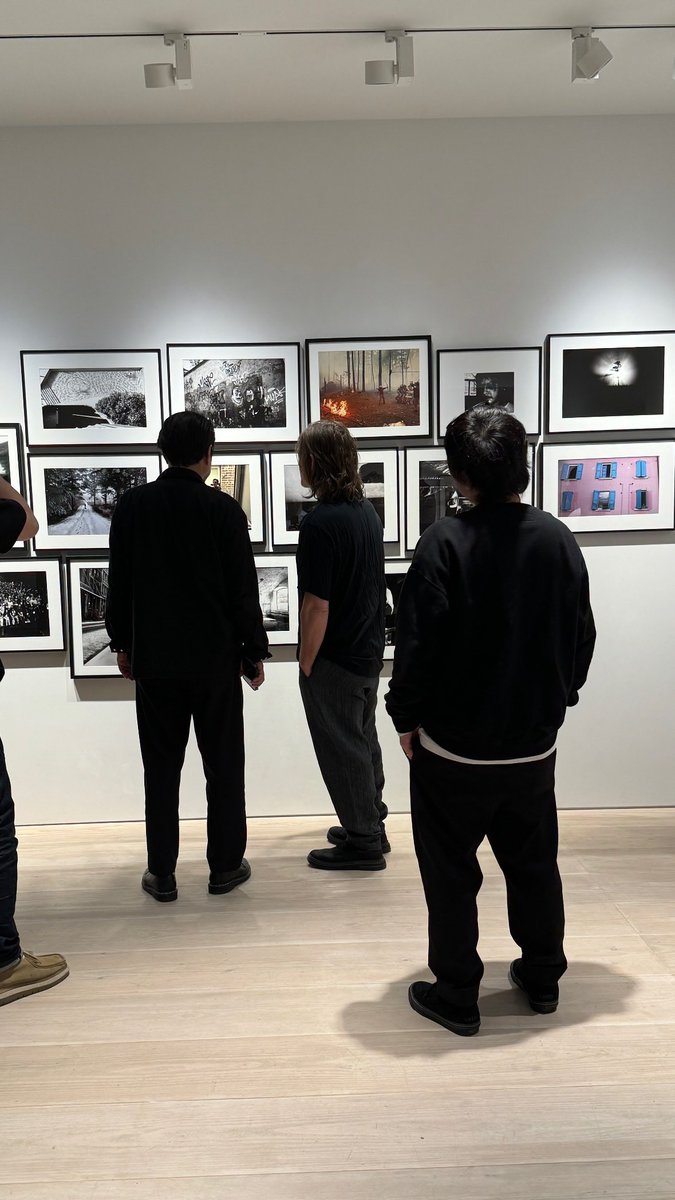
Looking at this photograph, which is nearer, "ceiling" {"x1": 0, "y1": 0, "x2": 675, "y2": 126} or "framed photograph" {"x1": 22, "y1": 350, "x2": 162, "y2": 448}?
"ceiling" {"x1": 0, "y1": 0, "x2": 675, "y2": 126}

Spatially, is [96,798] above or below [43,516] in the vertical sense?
below

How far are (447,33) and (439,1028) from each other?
320 centimetres

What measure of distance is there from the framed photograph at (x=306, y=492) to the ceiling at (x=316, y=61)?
4.67 feet

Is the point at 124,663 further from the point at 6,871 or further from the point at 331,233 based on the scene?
the point at 331,233

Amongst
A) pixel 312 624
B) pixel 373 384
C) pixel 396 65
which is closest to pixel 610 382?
pixel 373 384

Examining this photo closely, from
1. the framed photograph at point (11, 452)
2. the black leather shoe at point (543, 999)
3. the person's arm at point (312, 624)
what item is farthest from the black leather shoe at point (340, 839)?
the framed photograph at point (11, 452)

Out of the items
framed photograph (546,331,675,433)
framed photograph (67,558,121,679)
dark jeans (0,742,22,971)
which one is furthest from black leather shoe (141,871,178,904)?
framed photograph (546,331,675,433)

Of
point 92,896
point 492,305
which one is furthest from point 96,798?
point 492,305

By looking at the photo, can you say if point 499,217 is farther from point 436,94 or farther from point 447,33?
point 447,33

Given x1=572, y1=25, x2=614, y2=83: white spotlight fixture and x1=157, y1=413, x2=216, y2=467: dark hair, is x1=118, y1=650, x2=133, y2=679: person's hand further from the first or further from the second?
x1=572, y1=25, x2=614, y2=83: white spotlight fixture

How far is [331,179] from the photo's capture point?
3.82 m

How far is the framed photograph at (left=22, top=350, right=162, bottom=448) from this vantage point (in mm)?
3844

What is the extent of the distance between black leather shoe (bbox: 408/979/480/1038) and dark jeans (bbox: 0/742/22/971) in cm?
118

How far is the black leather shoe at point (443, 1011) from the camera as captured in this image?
237 centimetres
